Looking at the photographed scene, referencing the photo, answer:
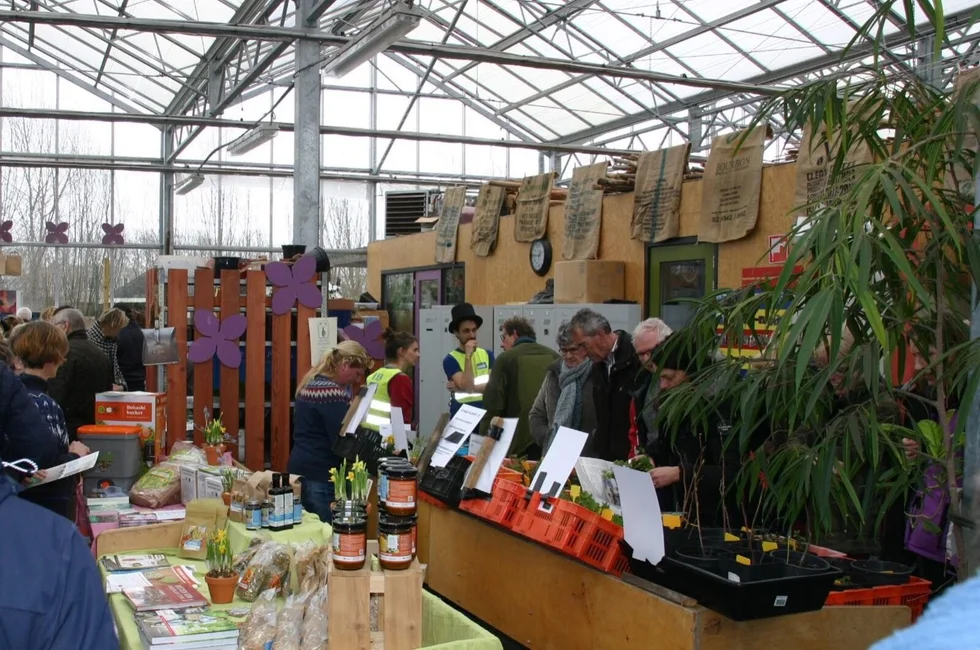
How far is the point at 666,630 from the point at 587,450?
1893 millimetres

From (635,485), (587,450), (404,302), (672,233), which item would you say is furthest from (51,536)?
(404,302)

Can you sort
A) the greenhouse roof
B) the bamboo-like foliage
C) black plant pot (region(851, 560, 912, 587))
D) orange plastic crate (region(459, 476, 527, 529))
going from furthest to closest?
the greenhouse roof < orange plastic crate (region(459, 476, 527, 529)) < black plant pot (region(851, 560, 912, 587)) < the bamboo-like foliage

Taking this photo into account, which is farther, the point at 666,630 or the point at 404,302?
the point at 404,302

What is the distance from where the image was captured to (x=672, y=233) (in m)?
7.97

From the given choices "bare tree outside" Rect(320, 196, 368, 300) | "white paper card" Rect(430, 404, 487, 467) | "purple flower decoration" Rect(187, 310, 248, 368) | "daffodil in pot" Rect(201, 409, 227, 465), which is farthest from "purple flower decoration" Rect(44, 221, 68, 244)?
"white paper card" Rect(430, 404, 487, 467)

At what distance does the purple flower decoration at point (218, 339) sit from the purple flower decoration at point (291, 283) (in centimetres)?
31

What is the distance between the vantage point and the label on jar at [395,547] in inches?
105

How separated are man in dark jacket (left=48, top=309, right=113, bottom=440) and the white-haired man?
3.37m

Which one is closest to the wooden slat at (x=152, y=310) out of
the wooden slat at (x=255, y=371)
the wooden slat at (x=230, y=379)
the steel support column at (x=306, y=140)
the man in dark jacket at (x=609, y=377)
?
the wooden slat at (x=230, y=379)

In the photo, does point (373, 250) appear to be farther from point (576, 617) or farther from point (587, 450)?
point (576, 617)

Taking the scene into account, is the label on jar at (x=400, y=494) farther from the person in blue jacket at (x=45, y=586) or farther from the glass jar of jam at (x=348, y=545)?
the person in blue jacket at (x=45, y=586)

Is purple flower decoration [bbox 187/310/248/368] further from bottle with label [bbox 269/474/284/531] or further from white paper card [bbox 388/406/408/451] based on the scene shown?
bottle with label [bbox 269/474/284/531]

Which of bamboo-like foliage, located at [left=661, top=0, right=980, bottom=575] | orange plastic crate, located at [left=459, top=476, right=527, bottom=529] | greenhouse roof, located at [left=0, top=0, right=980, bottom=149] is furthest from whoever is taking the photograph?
greenhouse roof, located at [left=0, top=0, right=980, bottom=149]

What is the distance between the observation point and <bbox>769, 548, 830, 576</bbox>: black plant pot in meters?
2.96
